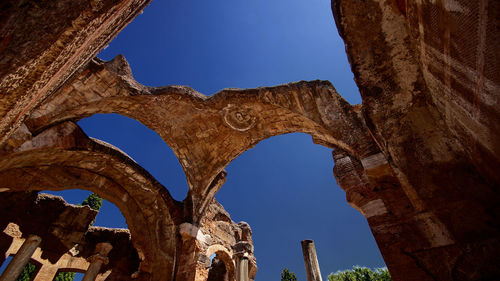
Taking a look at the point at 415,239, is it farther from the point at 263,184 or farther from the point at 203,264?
the point at 263,184

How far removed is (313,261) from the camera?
10.2 metres

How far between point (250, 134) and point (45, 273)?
10759 millimetres

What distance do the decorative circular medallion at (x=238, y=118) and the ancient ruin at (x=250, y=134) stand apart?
1.8 inches

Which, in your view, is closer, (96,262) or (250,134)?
(250,134)

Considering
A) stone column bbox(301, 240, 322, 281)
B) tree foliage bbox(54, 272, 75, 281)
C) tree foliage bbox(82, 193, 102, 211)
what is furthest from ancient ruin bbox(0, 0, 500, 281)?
tree foliage bbox(82, 193, 102, 211)

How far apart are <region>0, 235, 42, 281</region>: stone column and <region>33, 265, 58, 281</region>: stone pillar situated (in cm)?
328

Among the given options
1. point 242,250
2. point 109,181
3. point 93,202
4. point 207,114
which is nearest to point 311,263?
point 242,250

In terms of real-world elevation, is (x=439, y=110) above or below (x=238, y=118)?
below

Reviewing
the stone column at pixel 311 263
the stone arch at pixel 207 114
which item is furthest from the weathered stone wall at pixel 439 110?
the stone column at pixel 311 263

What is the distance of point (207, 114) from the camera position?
22.9 ft

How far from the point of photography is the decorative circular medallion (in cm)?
677

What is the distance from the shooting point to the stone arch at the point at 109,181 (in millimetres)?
5734

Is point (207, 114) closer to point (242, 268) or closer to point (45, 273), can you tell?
point (242, 268)

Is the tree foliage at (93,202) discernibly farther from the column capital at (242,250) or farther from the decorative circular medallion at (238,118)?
the decorative circular medallion at (238,118)
